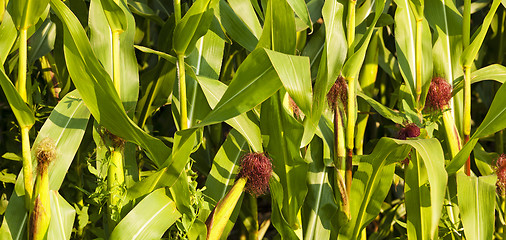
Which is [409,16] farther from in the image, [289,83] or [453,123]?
[289,83]

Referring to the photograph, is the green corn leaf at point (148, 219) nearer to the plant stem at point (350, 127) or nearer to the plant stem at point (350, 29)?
the plant stem at point (350, 127)

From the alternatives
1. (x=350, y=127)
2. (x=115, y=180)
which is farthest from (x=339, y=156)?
(x=115, y=180)

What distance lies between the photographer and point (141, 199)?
3.28ft

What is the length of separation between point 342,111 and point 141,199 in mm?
425

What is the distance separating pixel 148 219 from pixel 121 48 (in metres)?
0.34

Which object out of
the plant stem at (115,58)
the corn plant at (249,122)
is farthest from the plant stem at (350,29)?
the plant stem at (115,58)

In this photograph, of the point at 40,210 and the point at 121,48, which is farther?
the point at 121,48

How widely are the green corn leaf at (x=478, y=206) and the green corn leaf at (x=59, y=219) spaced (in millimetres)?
723

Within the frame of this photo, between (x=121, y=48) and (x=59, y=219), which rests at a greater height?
(x=121, y=48)

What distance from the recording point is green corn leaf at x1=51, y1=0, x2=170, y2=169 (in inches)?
34.2

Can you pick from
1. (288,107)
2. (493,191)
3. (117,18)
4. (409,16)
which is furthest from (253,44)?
(493,191)

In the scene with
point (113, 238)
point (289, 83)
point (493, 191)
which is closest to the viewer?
point (289, 83)

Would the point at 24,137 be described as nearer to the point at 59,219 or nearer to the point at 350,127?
the point at 59,219

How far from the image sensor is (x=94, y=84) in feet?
2.96
